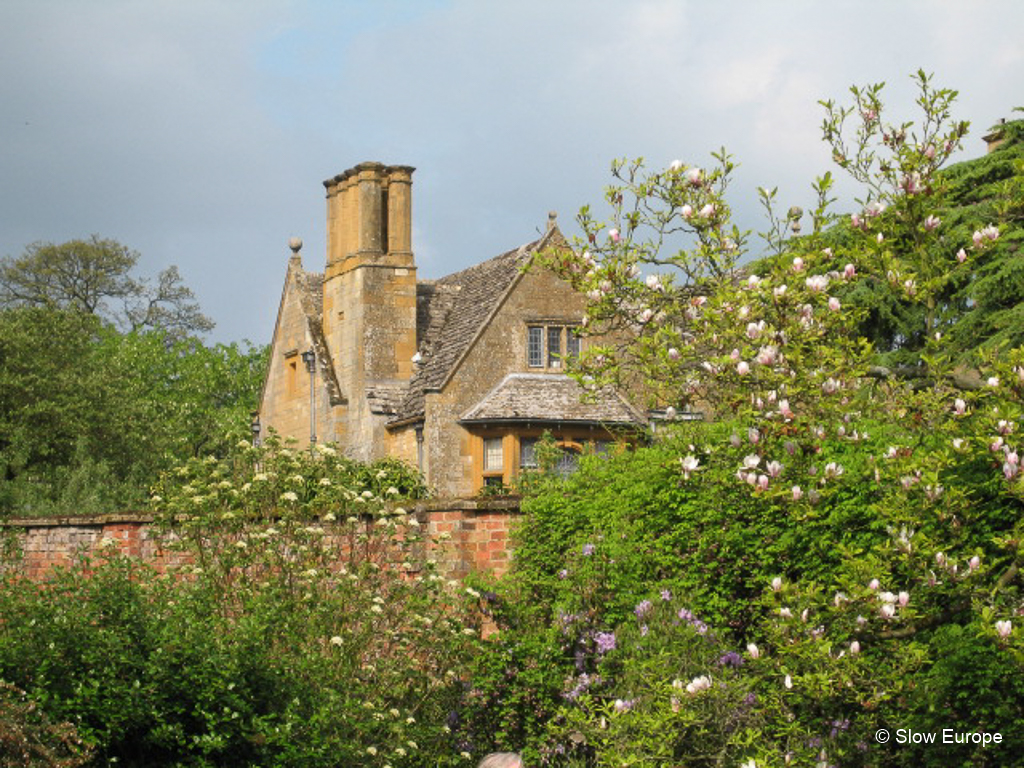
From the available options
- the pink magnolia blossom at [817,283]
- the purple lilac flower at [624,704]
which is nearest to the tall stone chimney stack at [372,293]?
the purple lilac flower at [624,704]

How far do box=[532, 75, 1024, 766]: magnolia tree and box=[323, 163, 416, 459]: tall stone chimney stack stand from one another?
23.6 m

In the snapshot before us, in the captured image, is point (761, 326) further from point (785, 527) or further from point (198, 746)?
point (198, 746)

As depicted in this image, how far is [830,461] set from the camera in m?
11.7

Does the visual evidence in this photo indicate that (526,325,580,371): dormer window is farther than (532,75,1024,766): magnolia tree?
Yes

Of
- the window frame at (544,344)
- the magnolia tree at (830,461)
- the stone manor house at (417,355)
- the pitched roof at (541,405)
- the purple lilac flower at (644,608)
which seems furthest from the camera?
the window frame at (544,344)

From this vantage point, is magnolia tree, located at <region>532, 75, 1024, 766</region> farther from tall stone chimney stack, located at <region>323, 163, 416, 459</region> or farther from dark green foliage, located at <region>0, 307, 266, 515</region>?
tall stone chimney stack, located at <region>323, 163, 416, 459</region>

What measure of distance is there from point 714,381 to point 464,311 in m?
25.2

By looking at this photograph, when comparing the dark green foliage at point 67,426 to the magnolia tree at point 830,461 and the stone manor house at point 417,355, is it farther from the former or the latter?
the magnolia tree at point 830,461

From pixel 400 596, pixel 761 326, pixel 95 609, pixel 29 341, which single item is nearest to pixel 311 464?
pixel 400 596

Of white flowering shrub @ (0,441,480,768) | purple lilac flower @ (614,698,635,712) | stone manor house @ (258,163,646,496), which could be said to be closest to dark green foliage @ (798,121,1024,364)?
white flowering shrub @ (0,441,480,768)

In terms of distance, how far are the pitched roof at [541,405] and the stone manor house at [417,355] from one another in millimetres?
38

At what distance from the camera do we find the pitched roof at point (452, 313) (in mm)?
34594

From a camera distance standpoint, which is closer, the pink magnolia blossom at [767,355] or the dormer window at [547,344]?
the pink magnolia blossom at [767,355]

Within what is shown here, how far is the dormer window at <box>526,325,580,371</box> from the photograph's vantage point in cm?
3488
